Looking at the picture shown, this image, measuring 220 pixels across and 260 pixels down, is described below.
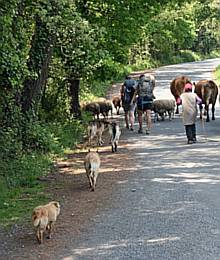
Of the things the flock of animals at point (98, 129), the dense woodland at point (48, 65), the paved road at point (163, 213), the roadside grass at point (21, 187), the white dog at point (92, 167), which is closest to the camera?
the paved road at point (163, 213)

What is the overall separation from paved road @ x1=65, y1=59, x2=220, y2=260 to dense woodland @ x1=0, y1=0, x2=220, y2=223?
227 centimetres

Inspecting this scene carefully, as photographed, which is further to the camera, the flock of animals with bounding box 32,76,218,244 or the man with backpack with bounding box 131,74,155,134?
the man with backpack with bounding box 131,74,155,134

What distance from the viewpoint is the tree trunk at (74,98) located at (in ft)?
78.9

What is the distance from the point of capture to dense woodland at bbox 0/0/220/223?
1305 cm

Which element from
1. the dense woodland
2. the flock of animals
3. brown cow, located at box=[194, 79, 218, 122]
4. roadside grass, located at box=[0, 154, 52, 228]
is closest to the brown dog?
the flock of animals

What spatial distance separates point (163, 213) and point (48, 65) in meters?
8.39

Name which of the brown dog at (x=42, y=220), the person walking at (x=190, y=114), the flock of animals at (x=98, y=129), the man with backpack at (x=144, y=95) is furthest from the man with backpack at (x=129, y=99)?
the brown dog at (x=42, y=220)

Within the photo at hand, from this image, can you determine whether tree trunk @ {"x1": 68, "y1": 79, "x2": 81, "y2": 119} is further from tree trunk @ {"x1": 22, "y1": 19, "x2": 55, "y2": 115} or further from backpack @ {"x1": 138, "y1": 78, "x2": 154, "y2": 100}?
tree trunk @ {"x1": 22, "y1": 19, "x2": 55, "y2": 115}

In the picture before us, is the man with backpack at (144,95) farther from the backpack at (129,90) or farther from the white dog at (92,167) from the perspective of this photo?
the white dog at (92,167)

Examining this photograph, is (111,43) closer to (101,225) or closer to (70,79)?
(70,79)

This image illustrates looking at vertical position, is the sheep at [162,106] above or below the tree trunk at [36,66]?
below

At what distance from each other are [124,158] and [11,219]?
247 inches

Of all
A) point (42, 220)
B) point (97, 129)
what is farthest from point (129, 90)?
point (42, 220)

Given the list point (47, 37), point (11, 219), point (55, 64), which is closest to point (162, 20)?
point (55, 64)
